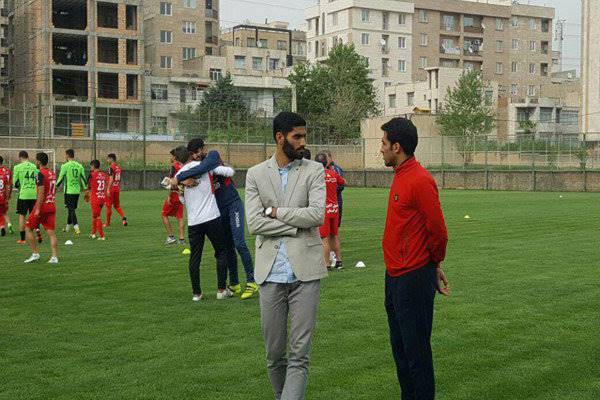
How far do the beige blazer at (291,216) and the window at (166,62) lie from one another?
8403cm

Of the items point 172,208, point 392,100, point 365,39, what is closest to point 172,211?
point 172,208

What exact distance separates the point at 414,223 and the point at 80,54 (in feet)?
234

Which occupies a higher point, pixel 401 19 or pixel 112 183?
pixel 401 19

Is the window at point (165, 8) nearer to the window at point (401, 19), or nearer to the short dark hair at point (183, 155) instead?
the window at point (401, 19)

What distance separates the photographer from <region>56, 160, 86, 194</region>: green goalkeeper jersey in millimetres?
22719

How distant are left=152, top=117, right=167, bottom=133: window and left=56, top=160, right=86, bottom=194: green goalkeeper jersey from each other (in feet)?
99.9

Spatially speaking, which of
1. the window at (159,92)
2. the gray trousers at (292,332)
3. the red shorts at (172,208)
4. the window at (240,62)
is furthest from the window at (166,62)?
the gray trousers at (292,332)

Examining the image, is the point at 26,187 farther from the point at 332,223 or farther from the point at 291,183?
the point at 291,183

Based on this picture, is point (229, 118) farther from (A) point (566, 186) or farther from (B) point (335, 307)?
(B) point (335, 307)

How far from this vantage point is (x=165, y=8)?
88125mm

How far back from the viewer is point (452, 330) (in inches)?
364

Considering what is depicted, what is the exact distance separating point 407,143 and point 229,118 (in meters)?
49.9

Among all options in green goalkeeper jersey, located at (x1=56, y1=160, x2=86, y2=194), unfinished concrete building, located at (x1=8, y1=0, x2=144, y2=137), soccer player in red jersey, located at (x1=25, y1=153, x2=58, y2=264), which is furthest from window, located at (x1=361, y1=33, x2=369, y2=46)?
soccer player in red jersey, located at (x1=25, y1=153, x2=58, y2=264)

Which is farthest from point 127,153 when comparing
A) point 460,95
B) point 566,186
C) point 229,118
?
point 460,95
